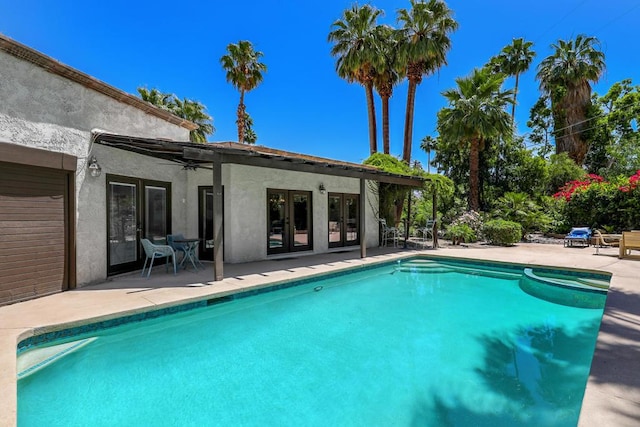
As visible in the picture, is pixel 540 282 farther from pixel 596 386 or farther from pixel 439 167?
pixel 439 167

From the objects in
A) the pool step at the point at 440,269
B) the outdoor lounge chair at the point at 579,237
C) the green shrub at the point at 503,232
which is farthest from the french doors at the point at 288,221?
the outdoor lounge chair at the point at 579,237

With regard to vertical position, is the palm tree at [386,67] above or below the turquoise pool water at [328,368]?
above

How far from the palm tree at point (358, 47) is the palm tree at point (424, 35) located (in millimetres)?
1663

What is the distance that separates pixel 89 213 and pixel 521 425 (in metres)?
7.84

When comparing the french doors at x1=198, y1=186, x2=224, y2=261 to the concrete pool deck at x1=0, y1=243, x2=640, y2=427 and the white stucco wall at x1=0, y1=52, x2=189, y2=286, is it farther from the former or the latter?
the white stucco wall at x1=0, y1=52, x2=189, y2=286

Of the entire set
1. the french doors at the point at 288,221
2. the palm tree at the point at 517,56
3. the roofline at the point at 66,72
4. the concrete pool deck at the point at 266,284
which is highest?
the palm tree at the point at 517,56

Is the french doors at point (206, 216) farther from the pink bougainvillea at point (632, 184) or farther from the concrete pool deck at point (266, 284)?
the pink bougainvillea at point (632, 184)

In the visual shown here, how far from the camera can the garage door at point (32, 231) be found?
17.2 ft

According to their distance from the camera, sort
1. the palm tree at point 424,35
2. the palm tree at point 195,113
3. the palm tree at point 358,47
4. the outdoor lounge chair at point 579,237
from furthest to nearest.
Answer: the palm tree at point 195,113 < the palm tree at point 358,47 < the palm tree at point 424,35 < the outdoor lounge chair at point 579,237

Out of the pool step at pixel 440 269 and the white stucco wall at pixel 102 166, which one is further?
the pool step at pixel 440 269

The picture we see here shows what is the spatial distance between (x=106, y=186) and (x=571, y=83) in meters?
27.5

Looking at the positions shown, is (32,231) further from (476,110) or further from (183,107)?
(183,107)

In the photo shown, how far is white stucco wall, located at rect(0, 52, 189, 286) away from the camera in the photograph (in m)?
5.27

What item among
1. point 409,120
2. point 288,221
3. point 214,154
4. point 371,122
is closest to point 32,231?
point 214,154
